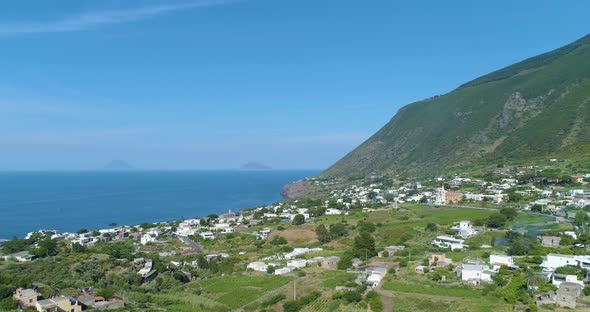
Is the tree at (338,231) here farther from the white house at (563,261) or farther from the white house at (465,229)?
the white house at (563,261)

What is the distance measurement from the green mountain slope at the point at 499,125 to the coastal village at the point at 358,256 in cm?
3154

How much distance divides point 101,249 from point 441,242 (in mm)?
35970

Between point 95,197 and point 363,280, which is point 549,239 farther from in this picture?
point 95,197

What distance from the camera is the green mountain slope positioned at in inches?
3674

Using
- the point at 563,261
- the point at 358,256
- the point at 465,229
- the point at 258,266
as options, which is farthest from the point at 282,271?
the point at 563,261

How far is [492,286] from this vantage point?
999 inches

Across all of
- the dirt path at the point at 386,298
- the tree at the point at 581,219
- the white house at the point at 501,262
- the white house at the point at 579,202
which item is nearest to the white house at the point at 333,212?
the white house at the point at 579,202

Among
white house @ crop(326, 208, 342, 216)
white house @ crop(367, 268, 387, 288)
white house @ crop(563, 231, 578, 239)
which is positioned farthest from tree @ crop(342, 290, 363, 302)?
white house @ crop(326, 208, 342, 216)

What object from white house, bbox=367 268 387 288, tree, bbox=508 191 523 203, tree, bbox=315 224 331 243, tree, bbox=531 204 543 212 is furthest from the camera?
tree, bbox=508 191 523 203

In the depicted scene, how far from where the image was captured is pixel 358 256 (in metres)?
37.3

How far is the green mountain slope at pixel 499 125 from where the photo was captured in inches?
3674

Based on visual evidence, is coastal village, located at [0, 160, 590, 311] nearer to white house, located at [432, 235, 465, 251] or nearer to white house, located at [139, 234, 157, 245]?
white house, located at [432, 235, 465, 251]

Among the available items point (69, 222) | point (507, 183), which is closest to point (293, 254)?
point (507, 183)

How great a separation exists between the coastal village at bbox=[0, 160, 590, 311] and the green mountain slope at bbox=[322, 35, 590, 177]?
103 ft
